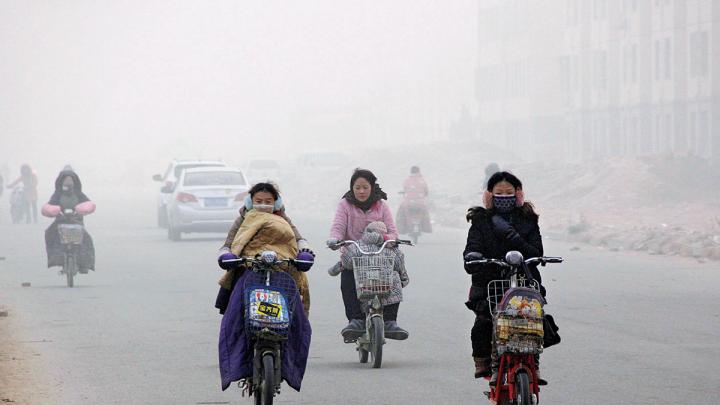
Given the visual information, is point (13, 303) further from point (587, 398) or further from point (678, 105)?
point (678, 105)

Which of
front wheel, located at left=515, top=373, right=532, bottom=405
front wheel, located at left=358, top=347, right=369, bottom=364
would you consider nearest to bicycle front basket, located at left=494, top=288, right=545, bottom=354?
front wheel, located at left=515, top=373, right=532, bottom=405

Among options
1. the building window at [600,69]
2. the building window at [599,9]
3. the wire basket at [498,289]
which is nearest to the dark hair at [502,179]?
the wire basket at [498,289]

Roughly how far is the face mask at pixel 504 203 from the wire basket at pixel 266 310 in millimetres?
1328

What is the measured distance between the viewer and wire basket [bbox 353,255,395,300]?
12.1 m

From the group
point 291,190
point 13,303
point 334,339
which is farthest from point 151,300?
point 291,190

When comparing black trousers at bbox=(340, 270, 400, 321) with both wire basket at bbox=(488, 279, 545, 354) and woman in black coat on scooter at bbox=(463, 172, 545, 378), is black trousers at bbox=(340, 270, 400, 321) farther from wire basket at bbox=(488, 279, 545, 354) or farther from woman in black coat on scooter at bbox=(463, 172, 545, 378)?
wire basket at bbox=(488, 279, 545, 354)

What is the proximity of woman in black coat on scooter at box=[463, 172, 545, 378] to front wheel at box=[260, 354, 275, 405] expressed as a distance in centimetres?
117

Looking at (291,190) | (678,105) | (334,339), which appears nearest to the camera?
(334,339)

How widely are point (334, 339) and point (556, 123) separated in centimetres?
6603

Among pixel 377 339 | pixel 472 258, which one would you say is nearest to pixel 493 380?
pixel 472 258

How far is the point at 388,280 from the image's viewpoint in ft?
39.7

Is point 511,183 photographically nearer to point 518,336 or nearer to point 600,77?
point 518,336

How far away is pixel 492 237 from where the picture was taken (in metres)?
9.01

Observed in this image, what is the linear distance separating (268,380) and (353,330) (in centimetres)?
354
